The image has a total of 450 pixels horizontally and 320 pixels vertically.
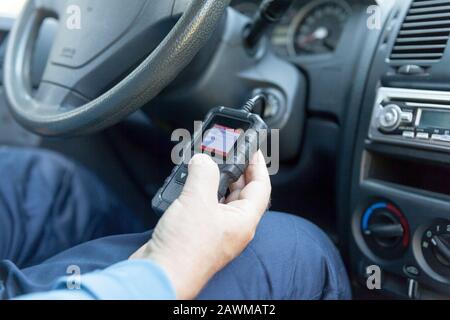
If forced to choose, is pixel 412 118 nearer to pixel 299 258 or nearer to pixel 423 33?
pixel 423 33

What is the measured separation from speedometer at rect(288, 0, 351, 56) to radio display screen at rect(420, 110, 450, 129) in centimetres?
33

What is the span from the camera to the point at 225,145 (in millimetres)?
652

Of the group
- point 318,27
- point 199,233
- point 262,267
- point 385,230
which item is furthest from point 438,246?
point 318,27

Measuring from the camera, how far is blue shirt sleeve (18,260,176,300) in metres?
0.45

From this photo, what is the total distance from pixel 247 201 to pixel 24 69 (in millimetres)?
551

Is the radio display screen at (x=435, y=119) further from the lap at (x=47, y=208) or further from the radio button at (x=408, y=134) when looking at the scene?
the lap at (x=47, y=208)

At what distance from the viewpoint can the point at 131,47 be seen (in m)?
0.73

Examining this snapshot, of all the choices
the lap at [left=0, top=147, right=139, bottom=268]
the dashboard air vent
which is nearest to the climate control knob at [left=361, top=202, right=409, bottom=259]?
the dashboard air vent

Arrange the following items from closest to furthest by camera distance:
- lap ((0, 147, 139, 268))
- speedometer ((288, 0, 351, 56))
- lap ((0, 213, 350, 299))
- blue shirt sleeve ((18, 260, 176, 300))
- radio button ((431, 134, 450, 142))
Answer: blue shirt sleeve ((18, 260, 176, 300)) → lap ((0, 213, 350, 299)) → radio button ((431, 134, 450, 142)) → lap ((0, 147, 139, 268)) → speedometer ((288, 0, 351, 56))

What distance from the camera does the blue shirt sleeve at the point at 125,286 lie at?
0.45 m

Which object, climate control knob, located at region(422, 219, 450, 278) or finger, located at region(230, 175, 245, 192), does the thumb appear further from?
climate control knob, located at region(422, 219, 450, 278)

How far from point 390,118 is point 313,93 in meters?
0.25

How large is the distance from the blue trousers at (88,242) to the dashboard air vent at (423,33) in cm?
32
